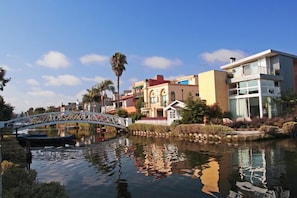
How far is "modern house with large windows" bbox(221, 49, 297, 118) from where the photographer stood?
98.0ft

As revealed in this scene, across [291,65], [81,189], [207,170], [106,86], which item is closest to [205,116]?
[291,65]

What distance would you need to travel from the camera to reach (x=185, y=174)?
12672 mm

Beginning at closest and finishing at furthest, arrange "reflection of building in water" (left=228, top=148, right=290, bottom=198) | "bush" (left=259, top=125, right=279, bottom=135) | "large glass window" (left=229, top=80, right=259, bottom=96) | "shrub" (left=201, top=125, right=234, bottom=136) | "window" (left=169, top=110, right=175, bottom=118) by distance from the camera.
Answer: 1. "reflection of building in water" (left=228, top=148, right=290, bottom=198)
2. "bush" (left=259, top=125, right=279, bottom=135)
3. "shrub" (left=201, top=125, right=234, bottom=136)
4. "large glass window" (left=229, top=80, right=259, bottom=96)
5. "window" (left=169, top=110, right=175, bottom=118)

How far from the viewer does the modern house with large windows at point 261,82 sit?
98.0 ft

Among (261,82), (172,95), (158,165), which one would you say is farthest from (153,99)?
(158,165)

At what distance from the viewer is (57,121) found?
→ 1404 inches

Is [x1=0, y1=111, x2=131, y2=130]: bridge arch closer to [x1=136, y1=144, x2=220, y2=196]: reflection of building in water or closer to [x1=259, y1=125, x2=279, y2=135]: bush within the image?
[x1=136, y1=144, x2=220, y2=196]: reflection of building in water

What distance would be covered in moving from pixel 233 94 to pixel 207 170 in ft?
74.5

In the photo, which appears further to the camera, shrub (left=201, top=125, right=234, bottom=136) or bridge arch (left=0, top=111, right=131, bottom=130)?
bridge arch (left=0, top=111, right=131, bottom=130)

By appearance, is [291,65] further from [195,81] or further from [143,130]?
[143,130]

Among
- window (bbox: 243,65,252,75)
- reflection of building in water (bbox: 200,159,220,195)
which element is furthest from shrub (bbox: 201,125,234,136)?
window (bbox: 243,65,252,75)

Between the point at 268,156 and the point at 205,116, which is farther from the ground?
the point at 205,116

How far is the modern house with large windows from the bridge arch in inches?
711

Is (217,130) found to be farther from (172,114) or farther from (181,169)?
(181,169)
